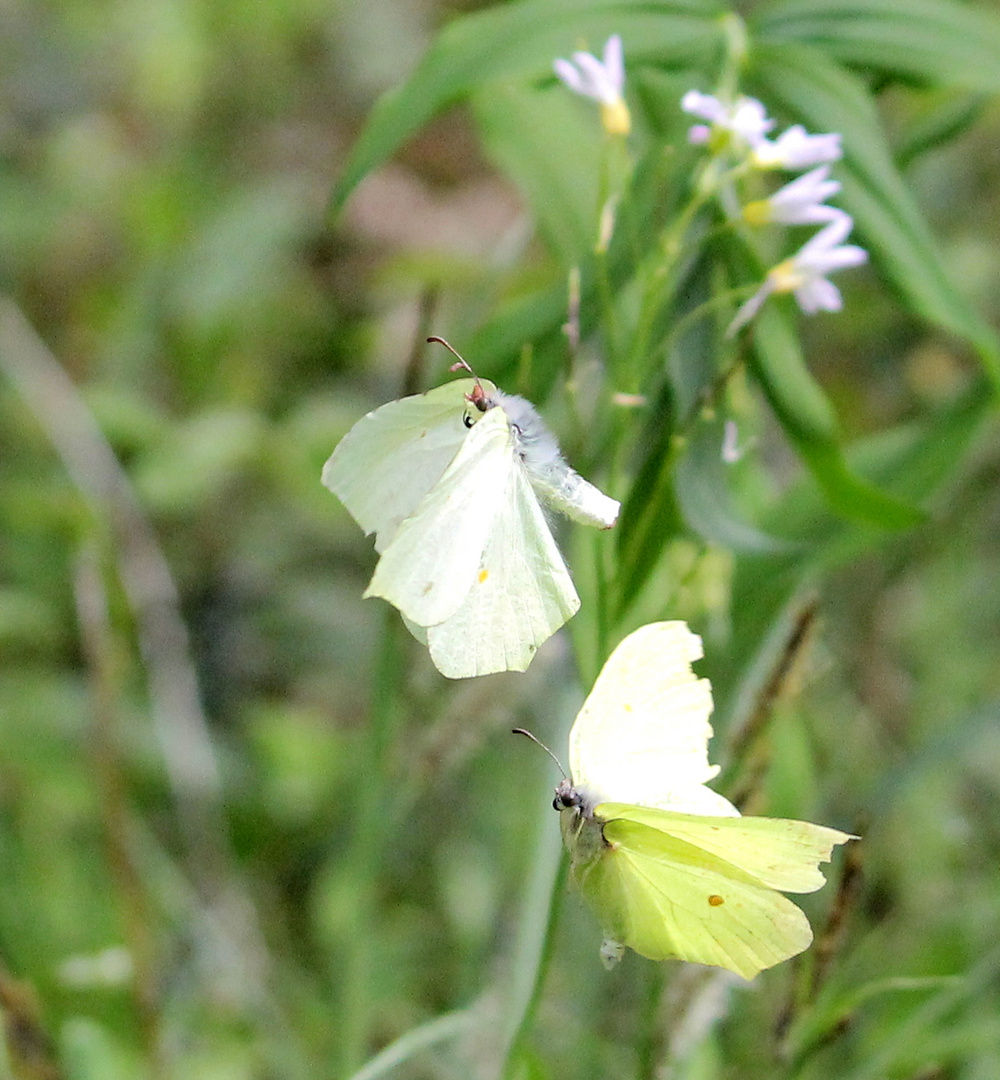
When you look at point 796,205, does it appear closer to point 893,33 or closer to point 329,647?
point 893,33

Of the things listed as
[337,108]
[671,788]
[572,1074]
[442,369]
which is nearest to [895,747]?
[572,1074]

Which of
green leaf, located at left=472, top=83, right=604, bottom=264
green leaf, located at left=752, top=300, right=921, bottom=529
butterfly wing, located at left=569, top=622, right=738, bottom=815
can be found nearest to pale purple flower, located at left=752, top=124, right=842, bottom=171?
green leaf, located at left=752, top=300, right=921, bottom=529

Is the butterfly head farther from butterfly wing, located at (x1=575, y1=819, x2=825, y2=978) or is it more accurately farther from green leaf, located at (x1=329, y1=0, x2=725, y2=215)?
green leaf, located at (x1=329, y1=0, x2=725, y2=215)

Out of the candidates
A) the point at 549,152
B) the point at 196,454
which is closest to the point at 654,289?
the point at 549,152

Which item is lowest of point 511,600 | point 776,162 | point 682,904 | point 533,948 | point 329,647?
point 329,647

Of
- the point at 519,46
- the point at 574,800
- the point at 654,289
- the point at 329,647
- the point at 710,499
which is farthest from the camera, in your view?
the point at 329,647

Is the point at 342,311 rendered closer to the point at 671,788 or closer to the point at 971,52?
the point at 971,52
